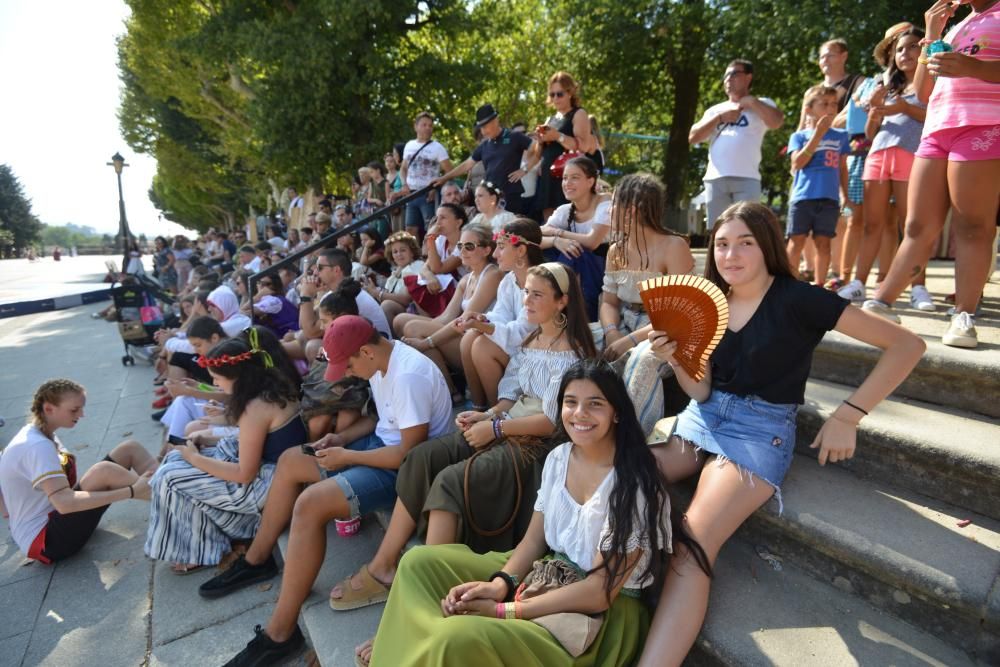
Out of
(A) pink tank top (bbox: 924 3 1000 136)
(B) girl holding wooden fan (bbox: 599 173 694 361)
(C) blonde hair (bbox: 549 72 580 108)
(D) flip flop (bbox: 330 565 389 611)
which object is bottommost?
(D) flip flop (bbox: 330 565 389 611)

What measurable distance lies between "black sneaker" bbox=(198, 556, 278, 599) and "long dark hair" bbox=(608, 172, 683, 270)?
112 inches

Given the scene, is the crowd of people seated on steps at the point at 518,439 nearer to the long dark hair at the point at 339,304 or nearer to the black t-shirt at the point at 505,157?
the long dark hair at the point at 339,304

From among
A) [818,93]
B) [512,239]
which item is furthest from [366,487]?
[818,93]

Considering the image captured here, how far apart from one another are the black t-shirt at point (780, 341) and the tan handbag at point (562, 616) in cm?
96

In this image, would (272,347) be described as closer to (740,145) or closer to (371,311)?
(371,311)

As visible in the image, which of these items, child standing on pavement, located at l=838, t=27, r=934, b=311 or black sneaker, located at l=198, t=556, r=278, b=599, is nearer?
black sneaker, located at l=198, t=556, r=278, b=599

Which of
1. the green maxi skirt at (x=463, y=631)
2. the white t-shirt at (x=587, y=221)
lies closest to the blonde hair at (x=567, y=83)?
the white t-shirt at (x=587, y=221)

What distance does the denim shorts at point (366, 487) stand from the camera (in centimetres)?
269

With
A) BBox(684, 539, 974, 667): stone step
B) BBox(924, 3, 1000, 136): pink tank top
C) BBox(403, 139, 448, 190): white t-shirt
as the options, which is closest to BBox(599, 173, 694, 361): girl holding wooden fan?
BBox(924, 3, 1000, 136): pink tank top

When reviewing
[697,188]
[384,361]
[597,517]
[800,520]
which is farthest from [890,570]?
[697,188]

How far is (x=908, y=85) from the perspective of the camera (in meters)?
3.51

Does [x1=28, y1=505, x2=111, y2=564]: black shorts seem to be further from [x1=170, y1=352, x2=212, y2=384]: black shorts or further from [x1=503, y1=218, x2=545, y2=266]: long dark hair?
[x1=503, y1=218, x2=545, y2=266]: long dark hair

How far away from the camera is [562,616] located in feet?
5.47

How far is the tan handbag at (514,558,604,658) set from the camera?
1.63 m
